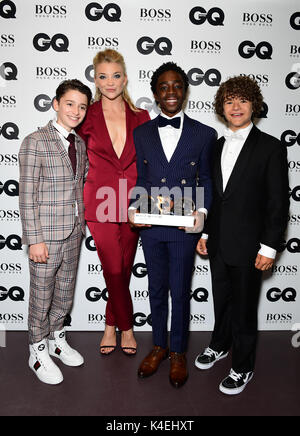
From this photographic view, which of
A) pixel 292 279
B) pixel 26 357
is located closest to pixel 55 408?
pixel 26 357

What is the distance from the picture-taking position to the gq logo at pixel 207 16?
3020 millimetres

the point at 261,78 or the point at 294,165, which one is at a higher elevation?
the point at 261,78

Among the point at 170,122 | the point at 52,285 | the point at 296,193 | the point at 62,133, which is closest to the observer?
the point at 170,122

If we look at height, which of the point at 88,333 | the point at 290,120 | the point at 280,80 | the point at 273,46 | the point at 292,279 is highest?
the point at 273,46

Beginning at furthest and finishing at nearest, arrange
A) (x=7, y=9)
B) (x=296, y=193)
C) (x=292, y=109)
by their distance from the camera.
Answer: (x=296, y=193), (x=292, y=109), (x=7, y=9)

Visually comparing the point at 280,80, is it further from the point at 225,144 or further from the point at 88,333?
the point at 88,333

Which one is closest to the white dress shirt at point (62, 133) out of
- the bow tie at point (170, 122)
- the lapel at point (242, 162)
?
the bow tie at point (170, 122)

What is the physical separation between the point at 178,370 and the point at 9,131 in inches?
95.7

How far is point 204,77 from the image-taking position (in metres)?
3.11

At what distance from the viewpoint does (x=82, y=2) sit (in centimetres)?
298

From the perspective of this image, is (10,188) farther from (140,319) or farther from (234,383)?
(234,383)

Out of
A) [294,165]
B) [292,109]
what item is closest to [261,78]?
[292,109]
